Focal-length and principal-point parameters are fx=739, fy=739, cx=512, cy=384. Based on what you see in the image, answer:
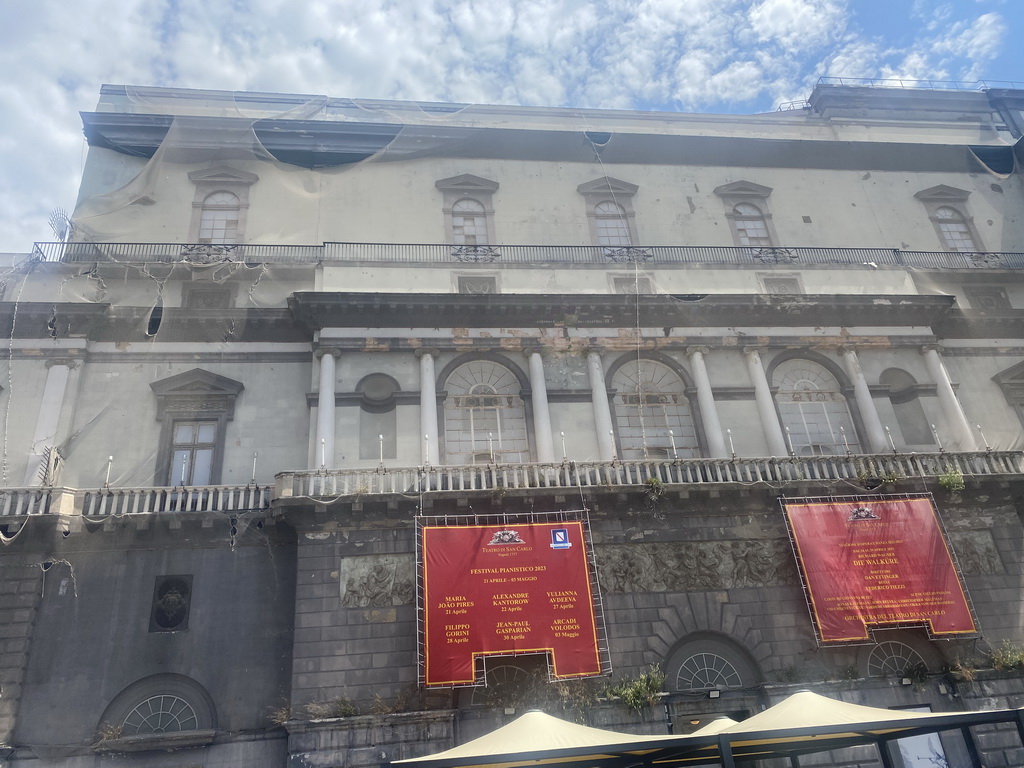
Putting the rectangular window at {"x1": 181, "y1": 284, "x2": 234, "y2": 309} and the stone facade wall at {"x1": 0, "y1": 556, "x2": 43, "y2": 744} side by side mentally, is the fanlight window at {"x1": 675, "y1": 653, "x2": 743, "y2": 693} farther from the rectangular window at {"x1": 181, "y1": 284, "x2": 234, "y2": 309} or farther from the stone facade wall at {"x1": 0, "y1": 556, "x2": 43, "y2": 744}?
the rectangular window at {"x1": 181, "y1": 284, "x2": 234, "y2": 309}

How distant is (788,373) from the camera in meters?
23.7

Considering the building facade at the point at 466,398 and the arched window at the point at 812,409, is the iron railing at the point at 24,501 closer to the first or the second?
the building facade at the point at 466,398

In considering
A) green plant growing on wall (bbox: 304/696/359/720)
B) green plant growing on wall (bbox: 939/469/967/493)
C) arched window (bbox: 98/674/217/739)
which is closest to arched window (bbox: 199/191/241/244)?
arched window (bbox: 98/674/217/739)

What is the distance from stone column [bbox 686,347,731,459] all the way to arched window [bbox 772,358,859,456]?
231 cm

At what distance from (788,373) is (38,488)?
21.1 metres

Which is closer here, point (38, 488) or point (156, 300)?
point (38, 488)

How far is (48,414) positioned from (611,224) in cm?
1861

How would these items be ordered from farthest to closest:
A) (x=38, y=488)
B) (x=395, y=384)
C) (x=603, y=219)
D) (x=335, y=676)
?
(x=603, y=219) → (x=395, y=384) → (x=38, y=488) → (x=335, y=676)

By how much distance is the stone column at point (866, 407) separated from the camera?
2220 cm

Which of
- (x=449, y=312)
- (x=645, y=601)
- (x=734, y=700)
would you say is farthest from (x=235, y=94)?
(x=734, y=700)

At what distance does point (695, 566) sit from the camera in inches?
717

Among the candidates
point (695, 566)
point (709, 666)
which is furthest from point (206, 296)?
point (709, 666)

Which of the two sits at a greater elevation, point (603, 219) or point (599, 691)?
point (603, 219)

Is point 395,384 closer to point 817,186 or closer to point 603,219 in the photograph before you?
point 603,219
